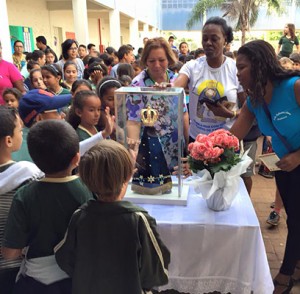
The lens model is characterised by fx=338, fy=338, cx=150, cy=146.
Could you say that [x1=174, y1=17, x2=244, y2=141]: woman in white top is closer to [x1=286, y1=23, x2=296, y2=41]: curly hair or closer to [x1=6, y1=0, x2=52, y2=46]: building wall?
[x1=286, y1=23, x2=296, y2=41]: curly hair

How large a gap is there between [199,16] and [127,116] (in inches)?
704

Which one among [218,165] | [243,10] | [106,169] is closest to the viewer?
[106,169]

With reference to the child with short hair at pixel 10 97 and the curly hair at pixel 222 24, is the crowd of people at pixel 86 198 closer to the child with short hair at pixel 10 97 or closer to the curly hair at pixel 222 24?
the curly hair at pixel 222 24

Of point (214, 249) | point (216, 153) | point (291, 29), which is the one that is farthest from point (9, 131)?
point (291, 29)

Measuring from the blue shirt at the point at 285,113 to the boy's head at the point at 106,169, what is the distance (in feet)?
3.17

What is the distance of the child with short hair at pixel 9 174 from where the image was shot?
1354mm

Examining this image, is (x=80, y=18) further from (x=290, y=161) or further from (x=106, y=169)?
(x=106, y=169)

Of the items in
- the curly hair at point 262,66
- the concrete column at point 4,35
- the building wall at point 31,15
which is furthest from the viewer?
the building wall at point 31,15

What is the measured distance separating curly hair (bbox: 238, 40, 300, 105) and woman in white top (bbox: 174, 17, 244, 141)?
51cm

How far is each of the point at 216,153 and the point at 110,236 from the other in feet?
2.07

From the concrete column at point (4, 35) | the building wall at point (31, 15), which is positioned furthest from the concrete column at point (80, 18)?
the concrete column at point (4, 35)

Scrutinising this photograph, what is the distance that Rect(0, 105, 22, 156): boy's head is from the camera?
1442 mm

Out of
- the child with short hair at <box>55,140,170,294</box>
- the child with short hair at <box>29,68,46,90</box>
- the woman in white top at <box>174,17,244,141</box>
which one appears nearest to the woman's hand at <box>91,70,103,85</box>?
the child with short hair at <box>29,68,46,90</box>

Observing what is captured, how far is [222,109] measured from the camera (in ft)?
7.35
